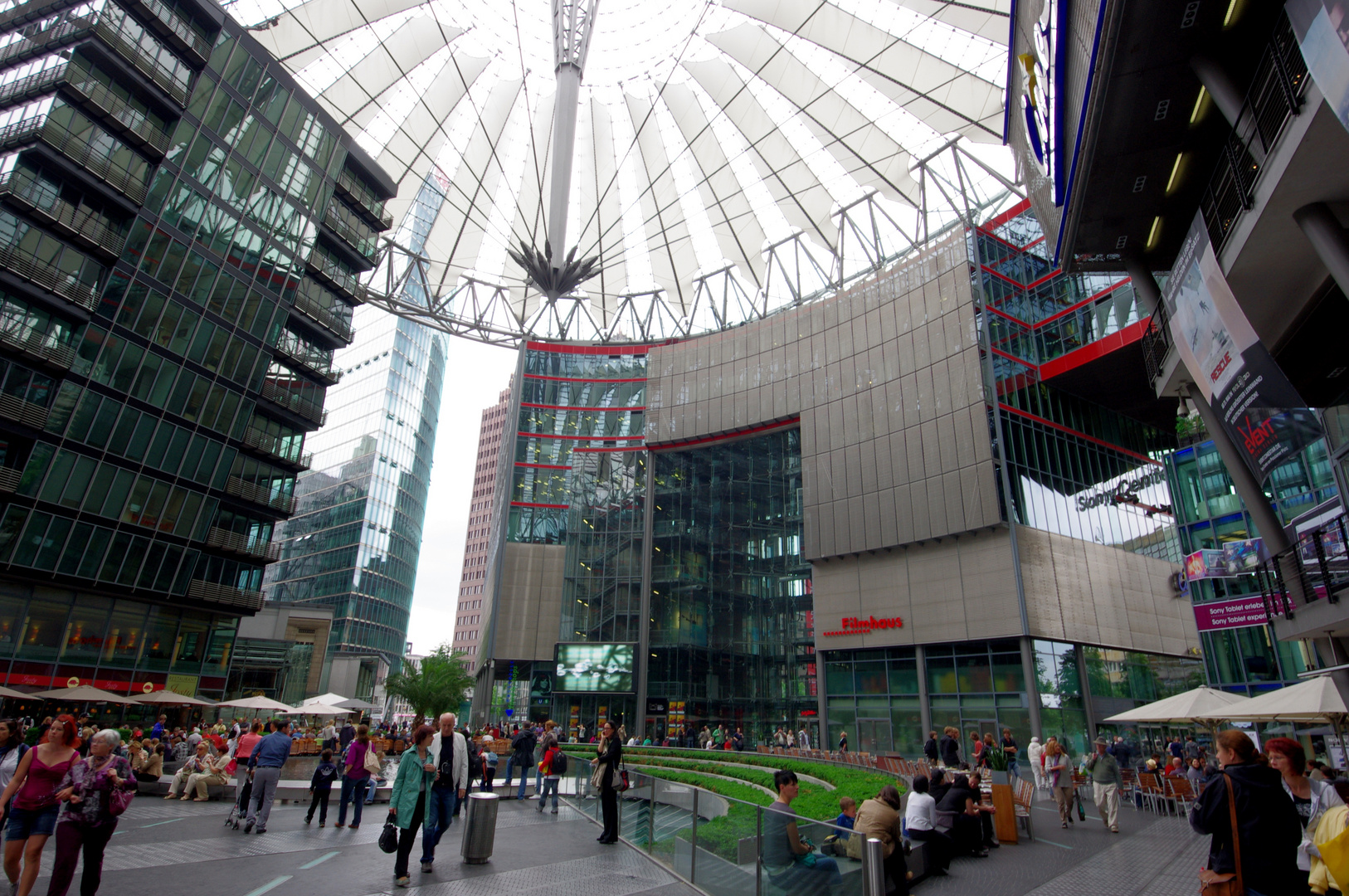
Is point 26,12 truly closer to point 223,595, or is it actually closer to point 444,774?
point 223,595

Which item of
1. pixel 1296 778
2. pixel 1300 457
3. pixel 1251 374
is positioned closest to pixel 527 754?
pixel 1296 778

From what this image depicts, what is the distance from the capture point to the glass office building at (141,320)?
27359 millimetres

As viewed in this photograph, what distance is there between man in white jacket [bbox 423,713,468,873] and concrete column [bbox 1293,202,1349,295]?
12808mm

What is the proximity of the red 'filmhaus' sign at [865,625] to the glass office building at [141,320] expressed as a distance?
29.9 metres

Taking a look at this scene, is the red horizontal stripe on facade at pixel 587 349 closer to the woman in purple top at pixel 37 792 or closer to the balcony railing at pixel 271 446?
the balcony railing at pixel 271 446

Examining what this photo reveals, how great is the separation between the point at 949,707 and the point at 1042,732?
397 cm

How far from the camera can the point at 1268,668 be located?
30281 mm

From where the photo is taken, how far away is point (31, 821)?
6.75 metres

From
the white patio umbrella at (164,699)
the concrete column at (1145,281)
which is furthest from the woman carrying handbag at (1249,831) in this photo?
the white patio umbrella at (164,699)

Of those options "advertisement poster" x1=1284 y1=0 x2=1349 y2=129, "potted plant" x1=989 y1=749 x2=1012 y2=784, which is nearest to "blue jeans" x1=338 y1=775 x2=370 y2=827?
"potted plant" x1=989 y1=749 x2=1012 y2=784

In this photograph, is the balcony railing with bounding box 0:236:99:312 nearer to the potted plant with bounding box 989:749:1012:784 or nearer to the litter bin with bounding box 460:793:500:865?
the litter bin with bounding box 460:793:500:865

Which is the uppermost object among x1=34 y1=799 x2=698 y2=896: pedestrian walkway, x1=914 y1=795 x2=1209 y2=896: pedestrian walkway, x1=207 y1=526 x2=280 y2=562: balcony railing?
Answer: x1=207 y1=526 x2=280 y2=562: balcony railing

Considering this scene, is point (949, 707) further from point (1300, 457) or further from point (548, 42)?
point (548, 42)

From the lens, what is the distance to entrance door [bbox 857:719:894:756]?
33.4 meters
